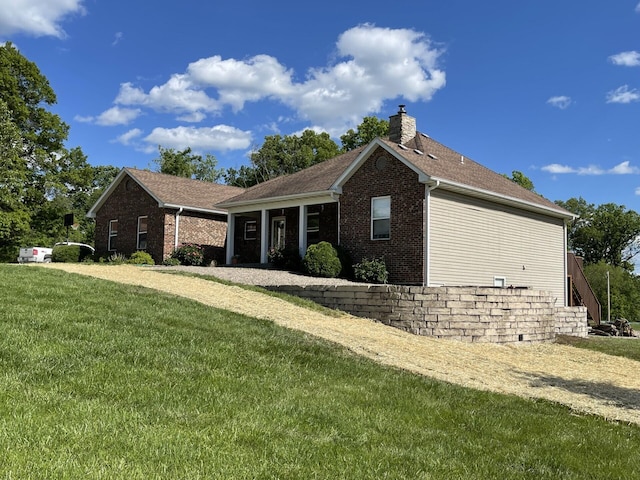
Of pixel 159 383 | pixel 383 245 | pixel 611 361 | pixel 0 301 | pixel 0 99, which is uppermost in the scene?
pixel 0 99

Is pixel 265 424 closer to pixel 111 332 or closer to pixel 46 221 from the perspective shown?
pixel 111 332

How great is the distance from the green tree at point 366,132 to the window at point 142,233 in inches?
772

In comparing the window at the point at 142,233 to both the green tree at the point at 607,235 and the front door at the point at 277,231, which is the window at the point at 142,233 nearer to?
the front door at the point at 277,231

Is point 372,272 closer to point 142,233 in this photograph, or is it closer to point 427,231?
point 427,231

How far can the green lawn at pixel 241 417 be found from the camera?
3.59 metres

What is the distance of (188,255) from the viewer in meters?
22.4

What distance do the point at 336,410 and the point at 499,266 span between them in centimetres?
1475

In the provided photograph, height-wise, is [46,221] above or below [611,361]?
above

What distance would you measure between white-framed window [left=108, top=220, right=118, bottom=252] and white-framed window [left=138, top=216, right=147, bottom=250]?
2.12 m

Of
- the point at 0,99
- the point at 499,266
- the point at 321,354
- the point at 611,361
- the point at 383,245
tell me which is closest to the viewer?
the point at 321,354

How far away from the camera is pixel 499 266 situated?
61.1 feet

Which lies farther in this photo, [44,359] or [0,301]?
[0,301]

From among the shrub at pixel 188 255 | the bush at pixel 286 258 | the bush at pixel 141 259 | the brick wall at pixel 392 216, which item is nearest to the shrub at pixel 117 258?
the bush at pixel 141 259

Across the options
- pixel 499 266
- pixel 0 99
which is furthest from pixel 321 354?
pixel 0 99
